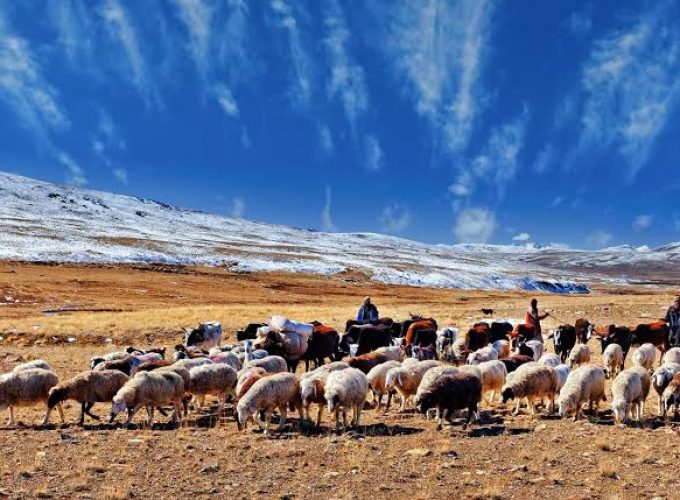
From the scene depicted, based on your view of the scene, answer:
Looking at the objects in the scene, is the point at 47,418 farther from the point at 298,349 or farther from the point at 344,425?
the point at 298,349

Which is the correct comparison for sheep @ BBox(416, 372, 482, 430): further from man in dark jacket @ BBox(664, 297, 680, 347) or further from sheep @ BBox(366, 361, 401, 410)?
man in dark jacket @ BBox(664, 297, 680, 347)

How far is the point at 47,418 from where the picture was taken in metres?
13.1

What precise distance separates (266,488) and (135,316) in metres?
29.0

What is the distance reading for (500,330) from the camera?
80.4 feet

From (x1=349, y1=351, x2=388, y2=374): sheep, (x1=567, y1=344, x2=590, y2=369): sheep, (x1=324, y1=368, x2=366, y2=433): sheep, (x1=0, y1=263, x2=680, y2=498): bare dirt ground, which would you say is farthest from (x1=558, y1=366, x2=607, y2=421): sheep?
(x1=567, y1=344, x2=590, y2=369): sheep

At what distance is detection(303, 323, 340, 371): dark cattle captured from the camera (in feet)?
68.4

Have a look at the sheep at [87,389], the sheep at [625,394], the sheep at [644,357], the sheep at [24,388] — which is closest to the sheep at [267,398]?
the sheep at [87,389]

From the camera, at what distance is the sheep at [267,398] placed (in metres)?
12.4

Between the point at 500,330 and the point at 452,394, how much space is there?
1265cm

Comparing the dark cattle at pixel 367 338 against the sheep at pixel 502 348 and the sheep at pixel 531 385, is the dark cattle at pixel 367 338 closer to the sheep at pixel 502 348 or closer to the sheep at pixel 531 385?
the sheep at pixel 502 348

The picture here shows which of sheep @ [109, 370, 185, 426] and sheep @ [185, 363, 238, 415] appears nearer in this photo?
sheep @ [109, 370, 185, 426]

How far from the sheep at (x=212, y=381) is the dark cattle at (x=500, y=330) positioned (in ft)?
42.5

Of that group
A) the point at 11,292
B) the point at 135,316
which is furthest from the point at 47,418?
the point at 11,292

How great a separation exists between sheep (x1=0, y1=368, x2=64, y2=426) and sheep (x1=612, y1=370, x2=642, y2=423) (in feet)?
39.3
